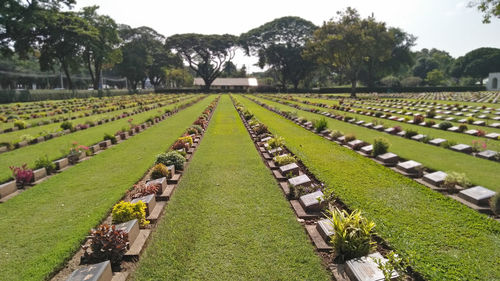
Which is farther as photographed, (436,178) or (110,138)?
(110,138)

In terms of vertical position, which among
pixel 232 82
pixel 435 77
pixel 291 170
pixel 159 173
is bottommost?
pixel 291 170

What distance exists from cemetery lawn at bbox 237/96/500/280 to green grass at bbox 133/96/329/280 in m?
1.25

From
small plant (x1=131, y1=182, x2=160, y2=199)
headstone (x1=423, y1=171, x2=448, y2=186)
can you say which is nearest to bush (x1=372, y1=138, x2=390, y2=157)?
headstone (x1=423, y1=171, x2=448, y2=186)

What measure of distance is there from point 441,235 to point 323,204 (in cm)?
181

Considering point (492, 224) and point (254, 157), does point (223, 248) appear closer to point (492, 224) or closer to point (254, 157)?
point (492, 224)

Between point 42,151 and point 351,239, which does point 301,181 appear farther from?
point 42,151

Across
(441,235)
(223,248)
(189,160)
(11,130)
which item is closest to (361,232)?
(441,235)

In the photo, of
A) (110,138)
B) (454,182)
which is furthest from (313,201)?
(110,138)

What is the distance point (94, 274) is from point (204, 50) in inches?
3016

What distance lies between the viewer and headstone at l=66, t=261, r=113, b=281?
3.12 meters

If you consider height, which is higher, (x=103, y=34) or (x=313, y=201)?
(x=103, y=34)

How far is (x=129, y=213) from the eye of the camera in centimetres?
444

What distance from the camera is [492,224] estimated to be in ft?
14.7

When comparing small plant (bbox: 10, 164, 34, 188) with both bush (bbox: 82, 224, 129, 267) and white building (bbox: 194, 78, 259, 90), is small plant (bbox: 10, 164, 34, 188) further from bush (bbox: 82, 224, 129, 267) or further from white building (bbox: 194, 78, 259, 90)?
white building (bbox: 194, 78, 259, 90)
